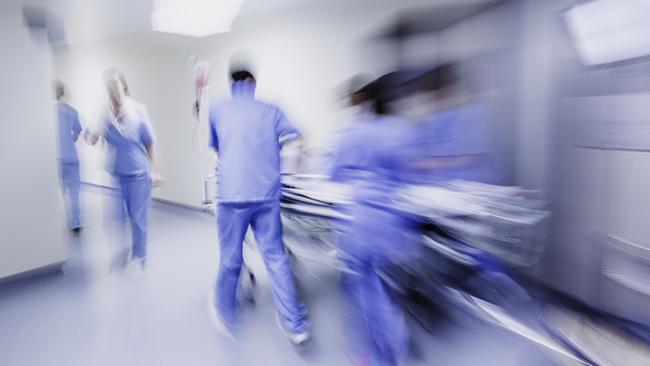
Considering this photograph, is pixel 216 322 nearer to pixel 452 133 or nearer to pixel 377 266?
pixel 377 266

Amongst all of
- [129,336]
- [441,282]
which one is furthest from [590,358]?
[129,336]

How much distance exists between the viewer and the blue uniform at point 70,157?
342 centimetres

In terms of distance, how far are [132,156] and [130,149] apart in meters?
0.05

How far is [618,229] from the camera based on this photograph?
134 centimetres

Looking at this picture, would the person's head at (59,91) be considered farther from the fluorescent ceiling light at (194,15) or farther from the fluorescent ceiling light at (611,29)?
the fluorescent ceiling light at (611,29)

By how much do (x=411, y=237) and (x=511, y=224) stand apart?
0.35 meters

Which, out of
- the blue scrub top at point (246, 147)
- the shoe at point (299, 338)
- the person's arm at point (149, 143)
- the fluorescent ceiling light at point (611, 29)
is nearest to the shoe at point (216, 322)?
the shoe at point (299, 338)

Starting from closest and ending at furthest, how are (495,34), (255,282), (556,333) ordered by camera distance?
(556,333) → (495,34) → (255,282)

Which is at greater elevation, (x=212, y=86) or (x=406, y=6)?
(x=406, y=6)

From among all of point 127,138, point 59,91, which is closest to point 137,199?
point 127,138

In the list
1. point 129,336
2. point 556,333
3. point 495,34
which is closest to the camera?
point 556,333

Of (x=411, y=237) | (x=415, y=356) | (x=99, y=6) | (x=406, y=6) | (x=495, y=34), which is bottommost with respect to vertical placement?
(x=415, y=356)

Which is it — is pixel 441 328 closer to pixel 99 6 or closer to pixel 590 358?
pixel 590 358

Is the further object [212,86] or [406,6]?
[212,86]
